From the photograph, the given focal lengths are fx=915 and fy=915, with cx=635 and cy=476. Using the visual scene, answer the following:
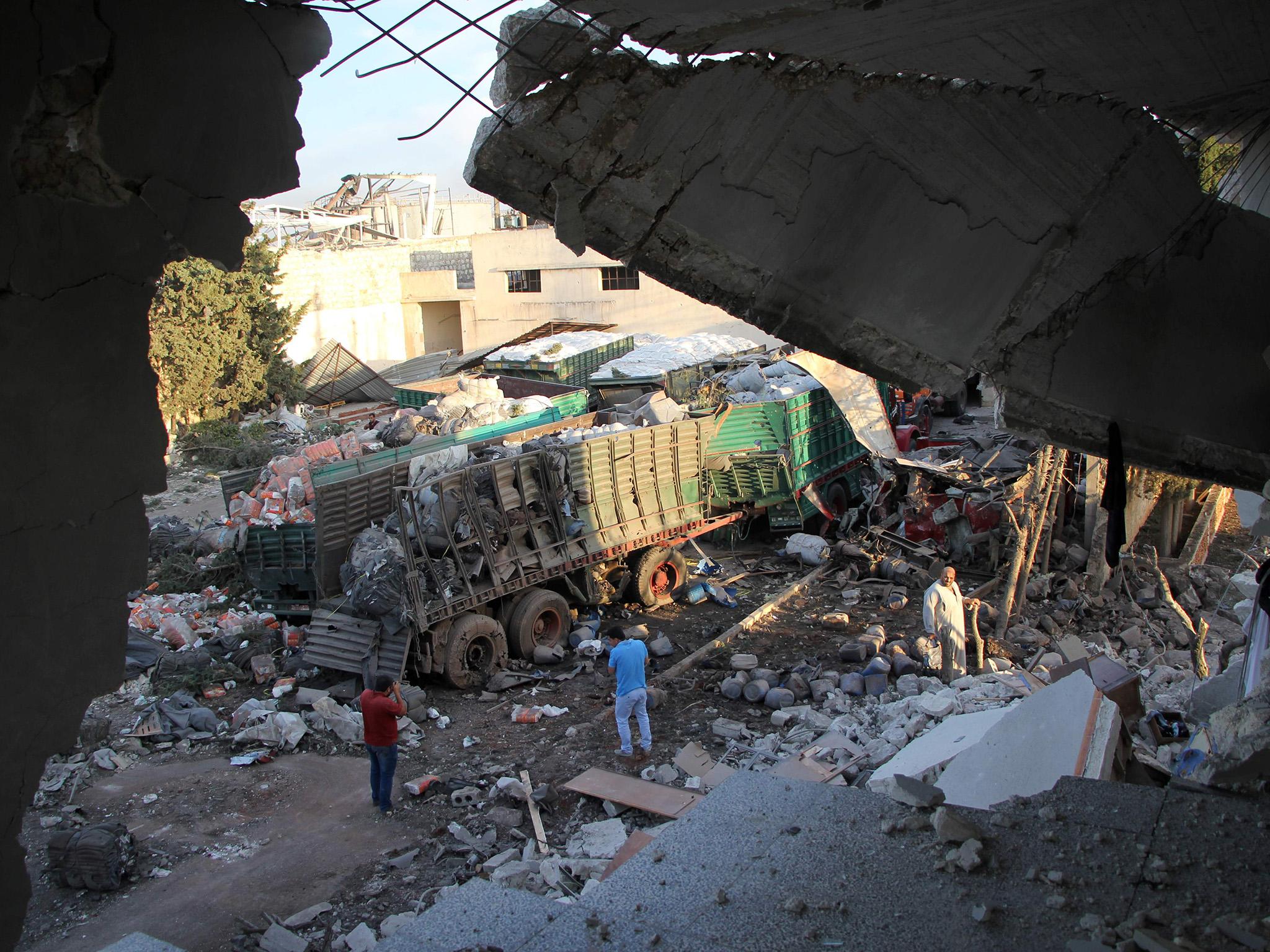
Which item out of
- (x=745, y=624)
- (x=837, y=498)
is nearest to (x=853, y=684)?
(x=745, y=624)

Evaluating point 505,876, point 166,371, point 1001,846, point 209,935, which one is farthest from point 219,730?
point 166,371

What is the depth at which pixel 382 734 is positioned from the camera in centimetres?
665

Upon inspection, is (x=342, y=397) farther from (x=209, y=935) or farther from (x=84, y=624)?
(x=84, y=624)

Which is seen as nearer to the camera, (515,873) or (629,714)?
(515,873)

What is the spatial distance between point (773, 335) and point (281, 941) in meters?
4.53

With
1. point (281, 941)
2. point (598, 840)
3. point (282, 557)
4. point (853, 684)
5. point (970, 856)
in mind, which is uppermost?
point (970, 856)

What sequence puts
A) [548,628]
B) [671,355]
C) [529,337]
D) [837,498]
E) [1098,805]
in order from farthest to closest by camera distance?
1. [529,337]
2. [671,355]
3. [837,498]
4. [548,628]
5. [1098,805]

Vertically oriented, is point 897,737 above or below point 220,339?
below

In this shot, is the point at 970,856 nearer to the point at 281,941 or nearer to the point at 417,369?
the point at 281,941

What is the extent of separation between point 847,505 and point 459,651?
7.73 m

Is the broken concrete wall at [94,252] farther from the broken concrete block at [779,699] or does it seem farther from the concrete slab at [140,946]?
the broken concrete block at [779,699]

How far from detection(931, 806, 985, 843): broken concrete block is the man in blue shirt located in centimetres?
438

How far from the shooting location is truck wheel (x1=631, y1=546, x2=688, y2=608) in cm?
1099

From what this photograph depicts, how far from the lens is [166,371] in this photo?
21.2 meters
